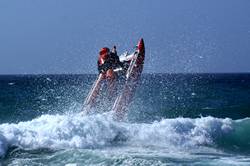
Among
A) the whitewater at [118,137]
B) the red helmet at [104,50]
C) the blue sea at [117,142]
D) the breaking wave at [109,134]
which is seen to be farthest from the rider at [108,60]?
the whitewater at [118,137]

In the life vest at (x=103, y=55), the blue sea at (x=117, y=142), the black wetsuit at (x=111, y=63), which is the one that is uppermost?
the life vest at (x=103, y=55)

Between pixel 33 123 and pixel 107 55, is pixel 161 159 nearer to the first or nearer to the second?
pixel 33 123

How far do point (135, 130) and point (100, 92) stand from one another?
3111 millimetres

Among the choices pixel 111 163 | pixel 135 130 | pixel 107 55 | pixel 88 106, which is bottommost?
pixel 111 163

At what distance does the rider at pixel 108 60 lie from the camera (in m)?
19.6

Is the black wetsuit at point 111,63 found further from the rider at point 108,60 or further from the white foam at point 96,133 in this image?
the white foam at point 96,133

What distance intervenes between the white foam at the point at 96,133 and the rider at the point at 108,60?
2200 millimetres

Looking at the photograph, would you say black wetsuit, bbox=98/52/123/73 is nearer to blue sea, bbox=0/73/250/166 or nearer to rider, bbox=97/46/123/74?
rider, bbox=97/46/123/74

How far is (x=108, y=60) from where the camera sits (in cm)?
1959

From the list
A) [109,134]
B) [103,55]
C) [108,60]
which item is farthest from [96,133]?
[103,55]

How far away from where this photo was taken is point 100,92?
19.6m

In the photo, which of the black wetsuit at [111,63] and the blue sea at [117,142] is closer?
the blue sea at [117,142]

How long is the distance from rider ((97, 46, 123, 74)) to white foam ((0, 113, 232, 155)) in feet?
7.22

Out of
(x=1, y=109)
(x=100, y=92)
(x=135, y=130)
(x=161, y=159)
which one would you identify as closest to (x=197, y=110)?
(x=1, y=109)
